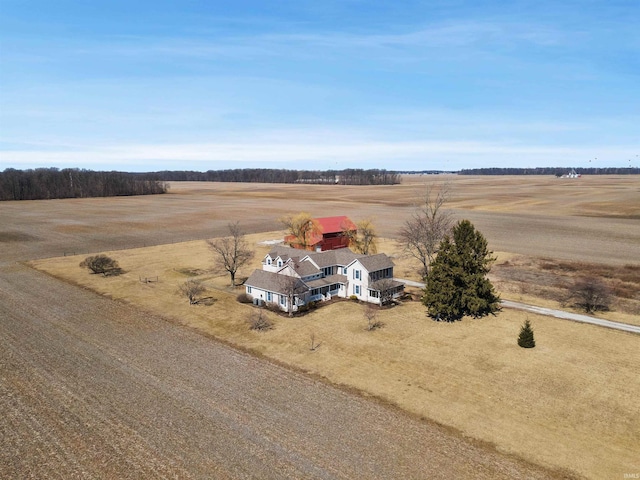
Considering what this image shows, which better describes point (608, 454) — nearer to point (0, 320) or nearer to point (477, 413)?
point (477, 413)

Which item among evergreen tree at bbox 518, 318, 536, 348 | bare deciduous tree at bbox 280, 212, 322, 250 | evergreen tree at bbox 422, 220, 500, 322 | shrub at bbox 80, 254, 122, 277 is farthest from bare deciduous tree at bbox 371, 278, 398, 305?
shrub at bbox 80, 254, 122, 277

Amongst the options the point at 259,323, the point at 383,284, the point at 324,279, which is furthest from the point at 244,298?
the point at 383,284

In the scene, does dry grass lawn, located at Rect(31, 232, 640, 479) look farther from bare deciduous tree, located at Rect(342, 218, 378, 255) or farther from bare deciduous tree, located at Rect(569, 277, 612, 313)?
bare deciduous tree, located at Rect(342, 218, 378, 255)

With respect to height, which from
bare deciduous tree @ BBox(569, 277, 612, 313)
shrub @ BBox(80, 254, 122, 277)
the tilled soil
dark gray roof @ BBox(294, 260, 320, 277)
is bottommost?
the tilled soil

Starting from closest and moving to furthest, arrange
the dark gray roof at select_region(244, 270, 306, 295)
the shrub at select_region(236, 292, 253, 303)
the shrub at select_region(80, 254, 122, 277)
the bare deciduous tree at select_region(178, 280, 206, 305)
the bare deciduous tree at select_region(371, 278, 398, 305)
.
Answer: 1. the dark gray roof at select_region(244, 270, 306, 295)
2. the bare deciduous tree at select_region(371, 278, 398, 305)
3. the bare deciduous tree at select_region(178, 280, 206, 305)
4. the shrub at select_region(236, 292, 253, 303)
5. the shrub at select_region(80, 254, 122, 277)

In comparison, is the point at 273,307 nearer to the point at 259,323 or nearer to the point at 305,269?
the point at 305,269

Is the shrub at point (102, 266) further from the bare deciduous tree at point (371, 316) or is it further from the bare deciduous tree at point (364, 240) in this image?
the bare deciduous tree at point (371, 316)
